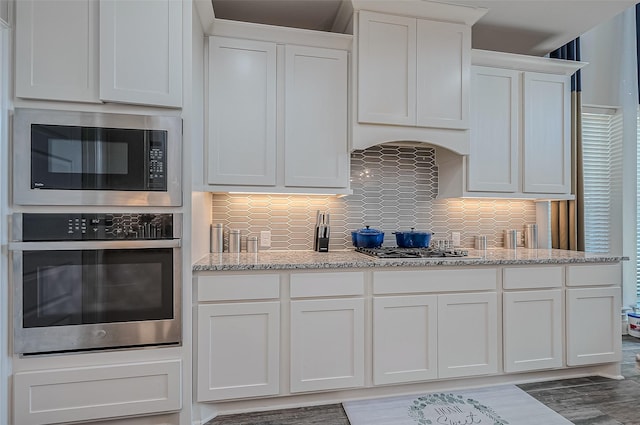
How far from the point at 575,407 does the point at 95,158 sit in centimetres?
309

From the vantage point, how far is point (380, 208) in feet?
9.68

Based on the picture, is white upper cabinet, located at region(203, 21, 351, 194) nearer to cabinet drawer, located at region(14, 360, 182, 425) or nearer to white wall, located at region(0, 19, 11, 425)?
white wall, located at region(0, 19, 11, 425)

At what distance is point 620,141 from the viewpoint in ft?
11.6

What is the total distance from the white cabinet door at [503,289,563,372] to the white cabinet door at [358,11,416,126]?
144cm

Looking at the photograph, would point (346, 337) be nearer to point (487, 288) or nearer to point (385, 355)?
point (385, 355)

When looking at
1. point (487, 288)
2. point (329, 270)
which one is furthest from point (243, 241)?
point (487, 288)

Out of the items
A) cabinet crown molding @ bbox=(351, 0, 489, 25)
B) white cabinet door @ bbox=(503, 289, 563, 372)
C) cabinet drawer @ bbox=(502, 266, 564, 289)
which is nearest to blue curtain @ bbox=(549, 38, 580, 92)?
cabinet crown molding @ bbox=(351, 0, 489, 25)

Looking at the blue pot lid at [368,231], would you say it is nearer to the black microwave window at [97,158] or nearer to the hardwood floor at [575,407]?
the hardwood floor at [575,407]

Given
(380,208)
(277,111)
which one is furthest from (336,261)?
(277,111)

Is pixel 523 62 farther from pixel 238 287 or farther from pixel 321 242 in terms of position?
pixel 238 287

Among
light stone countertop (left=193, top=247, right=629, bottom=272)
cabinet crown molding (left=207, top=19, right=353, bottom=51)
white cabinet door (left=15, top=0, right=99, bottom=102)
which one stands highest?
cabinet crown molding (left=207, top=19, right=353, bottom=51)

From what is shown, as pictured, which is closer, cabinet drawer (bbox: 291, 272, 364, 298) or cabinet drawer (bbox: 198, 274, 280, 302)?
cabinet drawer (bbox: 198, 274, 280, 302)

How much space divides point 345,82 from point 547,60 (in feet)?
5.69

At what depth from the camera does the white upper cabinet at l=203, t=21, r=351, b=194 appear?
7.66ft
